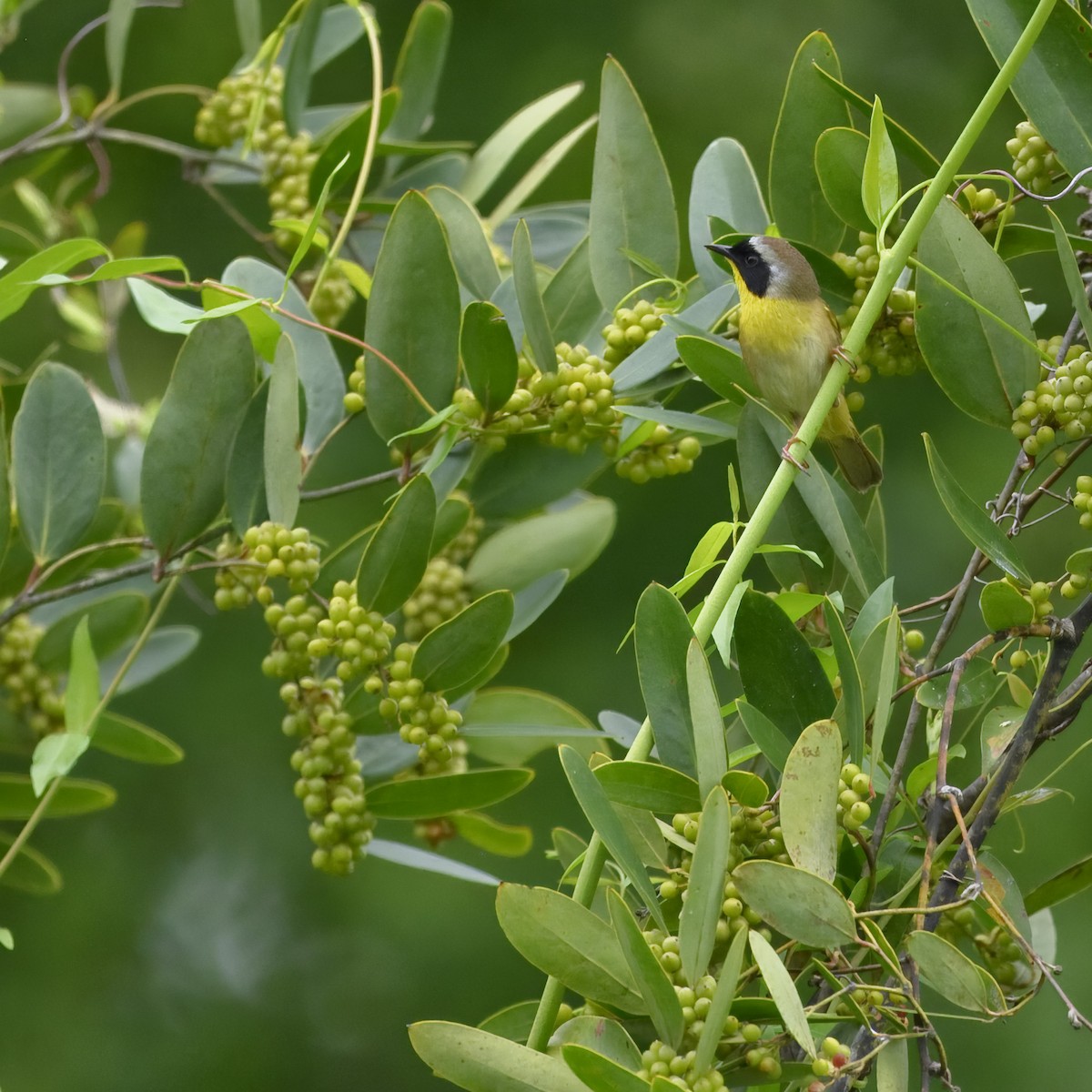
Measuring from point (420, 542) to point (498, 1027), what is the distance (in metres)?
0.31

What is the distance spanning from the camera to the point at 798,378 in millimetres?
1226

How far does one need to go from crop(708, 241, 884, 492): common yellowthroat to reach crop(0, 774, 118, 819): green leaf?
0.63 metres

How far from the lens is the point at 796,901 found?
26.1 inches

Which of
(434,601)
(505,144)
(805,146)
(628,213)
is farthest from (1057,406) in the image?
(505,144)

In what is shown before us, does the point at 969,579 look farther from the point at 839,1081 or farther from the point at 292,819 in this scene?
the point at 292,819

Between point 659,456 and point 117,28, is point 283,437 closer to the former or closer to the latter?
point 659,456

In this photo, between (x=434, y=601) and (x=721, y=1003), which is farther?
(x=434, y=601)

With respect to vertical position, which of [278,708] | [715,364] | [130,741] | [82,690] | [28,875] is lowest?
[278,708]

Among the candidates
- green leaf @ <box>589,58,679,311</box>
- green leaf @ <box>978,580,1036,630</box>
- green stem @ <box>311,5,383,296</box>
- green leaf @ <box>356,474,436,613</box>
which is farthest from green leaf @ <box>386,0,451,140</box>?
green leaf @ <box>978,580,1036,630</box>

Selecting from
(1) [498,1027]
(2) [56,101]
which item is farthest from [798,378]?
(2) [56,101]

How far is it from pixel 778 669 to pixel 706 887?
0.18 metres

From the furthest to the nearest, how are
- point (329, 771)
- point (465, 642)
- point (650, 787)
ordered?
1. point (329, 771)
2. point (465, 642)
3. point (650, 787)

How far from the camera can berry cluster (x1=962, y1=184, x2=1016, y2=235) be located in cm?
92

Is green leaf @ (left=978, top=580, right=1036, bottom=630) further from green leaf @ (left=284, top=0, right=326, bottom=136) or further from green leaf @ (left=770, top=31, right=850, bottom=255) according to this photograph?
green leaf @ (left=284, top=0, right=326, bottom=136)
